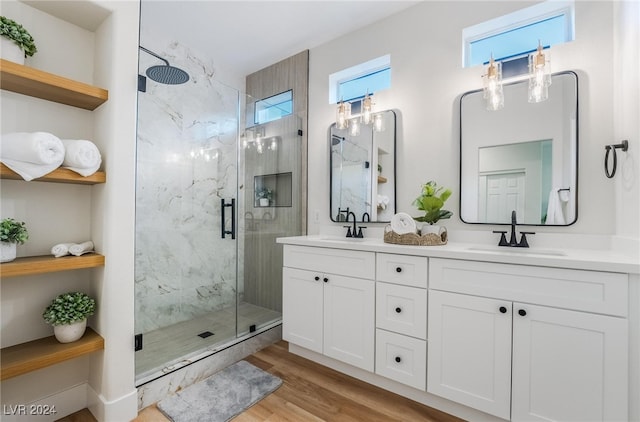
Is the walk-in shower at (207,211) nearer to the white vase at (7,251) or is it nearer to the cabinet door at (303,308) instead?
the cabinet door at (303,308)

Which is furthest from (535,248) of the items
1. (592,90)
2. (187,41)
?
(187,41)

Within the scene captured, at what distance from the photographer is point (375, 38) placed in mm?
2445

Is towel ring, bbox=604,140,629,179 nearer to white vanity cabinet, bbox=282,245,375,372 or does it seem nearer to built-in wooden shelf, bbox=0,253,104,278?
white vanity cabinet, bbox=282,245,375,372

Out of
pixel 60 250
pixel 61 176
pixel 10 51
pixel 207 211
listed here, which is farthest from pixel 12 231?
pixel 207 211

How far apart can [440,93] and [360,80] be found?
870mm

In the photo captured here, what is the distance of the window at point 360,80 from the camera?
2506 mm

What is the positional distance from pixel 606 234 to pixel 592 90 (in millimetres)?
838

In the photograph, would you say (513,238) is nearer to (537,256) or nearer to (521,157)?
(537,256)

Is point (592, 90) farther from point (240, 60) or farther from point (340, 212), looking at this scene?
point (240, 60)

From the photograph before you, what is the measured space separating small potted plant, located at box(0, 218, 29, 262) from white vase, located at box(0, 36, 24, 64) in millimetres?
759

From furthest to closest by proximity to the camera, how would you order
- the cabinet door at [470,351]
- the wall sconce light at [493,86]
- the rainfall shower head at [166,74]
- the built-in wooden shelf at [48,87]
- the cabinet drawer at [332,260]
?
the rainfall shower head at [166,74], the cabinet drawer at [332,260], the wall sconce light at [493,86], the cabinet door at [470,351], the built-in wooden shelf at [48,87]

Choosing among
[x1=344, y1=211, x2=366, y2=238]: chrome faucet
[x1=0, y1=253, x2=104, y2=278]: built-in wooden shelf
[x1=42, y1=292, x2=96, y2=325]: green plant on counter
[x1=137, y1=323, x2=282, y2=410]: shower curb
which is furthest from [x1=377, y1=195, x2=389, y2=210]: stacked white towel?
[x1=42, y1=292, x2=96, y2=325]: green plant on counter

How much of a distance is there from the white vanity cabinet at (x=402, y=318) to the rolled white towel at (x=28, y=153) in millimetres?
1797

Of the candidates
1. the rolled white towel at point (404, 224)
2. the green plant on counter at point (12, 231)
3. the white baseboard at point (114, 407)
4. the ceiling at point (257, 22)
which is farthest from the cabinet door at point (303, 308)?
the ceiling at point (257, 22)
